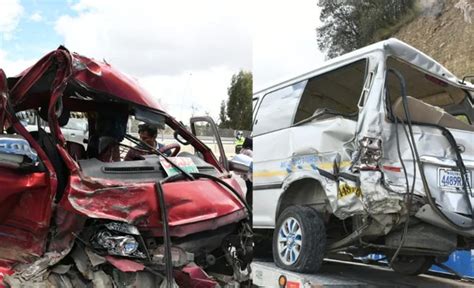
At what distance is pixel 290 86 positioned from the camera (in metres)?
2.85

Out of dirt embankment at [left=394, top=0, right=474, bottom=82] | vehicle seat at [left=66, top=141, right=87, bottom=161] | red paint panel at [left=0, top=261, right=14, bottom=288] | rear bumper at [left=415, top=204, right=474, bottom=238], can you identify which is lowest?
red paint panel at [left=0, top=261, right=14, bottom=288]

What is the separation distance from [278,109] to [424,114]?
0.86 meters

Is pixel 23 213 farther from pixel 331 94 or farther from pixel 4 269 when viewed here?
pixel 331 94

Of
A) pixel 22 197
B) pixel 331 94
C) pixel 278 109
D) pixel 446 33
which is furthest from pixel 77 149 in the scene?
pixel 446 33

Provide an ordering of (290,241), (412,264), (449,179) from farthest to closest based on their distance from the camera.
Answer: (412,264), (290,241), (449,179)

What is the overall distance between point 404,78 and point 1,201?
7.63ft

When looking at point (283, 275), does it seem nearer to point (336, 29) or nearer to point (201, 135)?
point (201, 135)

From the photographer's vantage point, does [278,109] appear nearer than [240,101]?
No

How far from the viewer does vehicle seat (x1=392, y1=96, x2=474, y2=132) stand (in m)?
2.83

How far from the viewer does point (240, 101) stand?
183 centimetres

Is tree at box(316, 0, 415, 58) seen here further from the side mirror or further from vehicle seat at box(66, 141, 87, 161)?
vehicle seat at box(66, 141, 87, 161)

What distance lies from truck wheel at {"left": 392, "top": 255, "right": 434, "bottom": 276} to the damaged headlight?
1.85 metres

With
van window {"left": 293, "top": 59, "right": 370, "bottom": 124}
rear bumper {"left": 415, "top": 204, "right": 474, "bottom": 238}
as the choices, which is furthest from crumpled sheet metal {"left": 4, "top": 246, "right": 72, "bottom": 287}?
Result: rear bumper {"left": 415, "top": 204, "right": 474, "bottom": 238}

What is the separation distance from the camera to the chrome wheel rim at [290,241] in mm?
2838
